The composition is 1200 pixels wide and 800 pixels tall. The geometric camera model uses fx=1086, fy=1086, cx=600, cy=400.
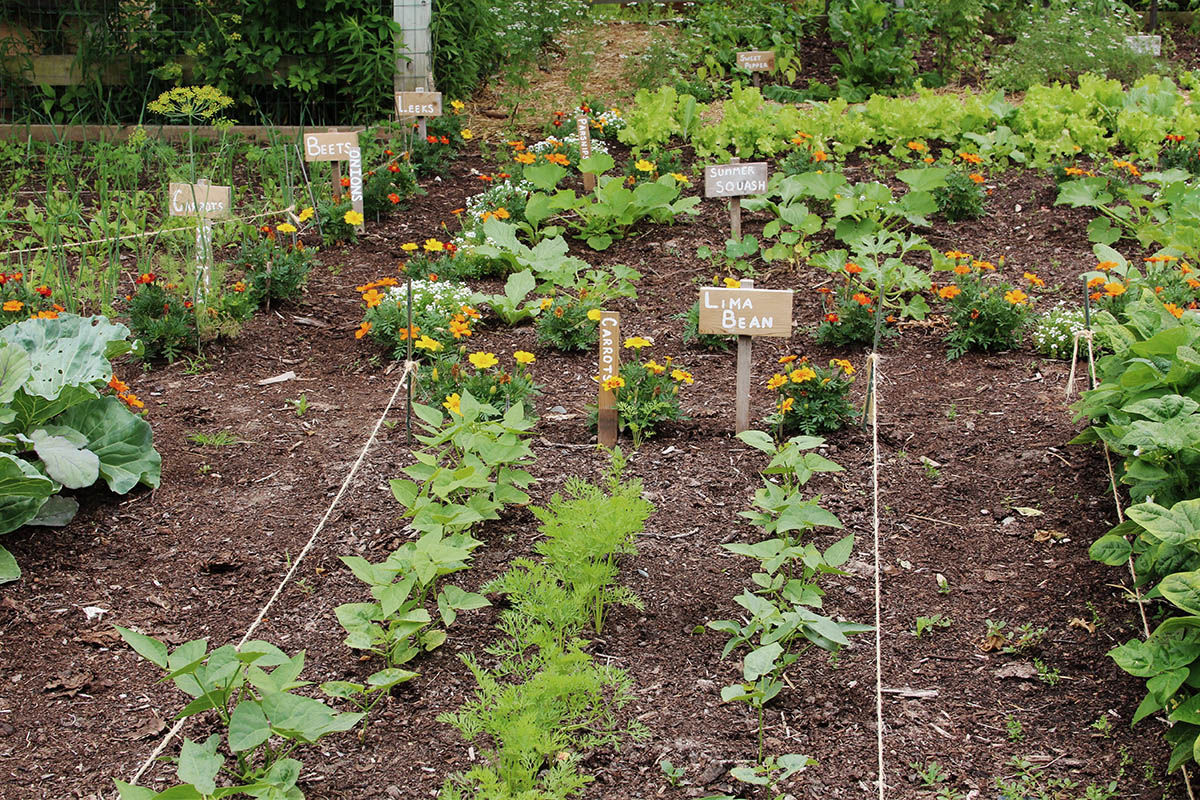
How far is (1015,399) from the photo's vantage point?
4.02 m

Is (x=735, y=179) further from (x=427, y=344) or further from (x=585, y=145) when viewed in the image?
(x=427, y=344)

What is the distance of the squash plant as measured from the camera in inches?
125

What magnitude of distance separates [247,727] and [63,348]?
1.79 metres

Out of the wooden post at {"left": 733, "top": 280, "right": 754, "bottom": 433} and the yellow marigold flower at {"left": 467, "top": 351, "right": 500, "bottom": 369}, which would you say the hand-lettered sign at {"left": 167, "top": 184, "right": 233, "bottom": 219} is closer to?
the yellow marigold flower at {"left": 467, "top": 351, "right": 500, "bottom": 369}

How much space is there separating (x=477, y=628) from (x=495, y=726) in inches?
26.0

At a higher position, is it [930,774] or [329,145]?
[329,145]

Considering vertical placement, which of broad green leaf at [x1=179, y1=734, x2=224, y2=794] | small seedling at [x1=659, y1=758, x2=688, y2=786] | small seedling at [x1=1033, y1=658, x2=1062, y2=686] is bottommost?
small seedling at [x1=659, y1=758, x2=688, y2=786]

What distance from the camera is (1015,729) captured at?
2600mm

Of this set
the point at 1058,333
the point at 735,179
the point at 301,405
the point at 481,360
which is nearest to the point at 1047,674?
the point at 1058,333

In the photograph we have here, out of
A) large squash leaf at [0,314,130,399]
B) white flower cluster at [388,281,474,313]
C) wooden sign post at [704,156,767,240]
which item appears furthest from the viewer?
wooden sign post at [704,156,767,240]

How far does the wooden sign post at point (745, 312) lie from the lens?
12.0 feet

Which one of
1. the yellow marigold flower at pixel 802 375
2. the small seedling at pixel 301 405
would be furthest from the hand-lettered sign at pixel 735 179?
the small seedling at pixel 301 405

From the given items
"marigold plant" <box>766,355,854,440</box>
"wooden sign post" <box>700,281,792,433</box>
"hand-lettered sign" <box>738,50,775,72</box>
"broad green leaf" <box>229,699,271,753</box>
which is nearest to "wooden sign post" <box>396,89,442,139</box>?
"hand-lettered sign" <box>738,50,775,72</box>

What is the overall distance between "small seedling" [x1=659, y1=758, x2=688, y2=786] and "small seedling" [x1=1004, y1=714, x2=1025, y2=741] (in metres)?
0.79
